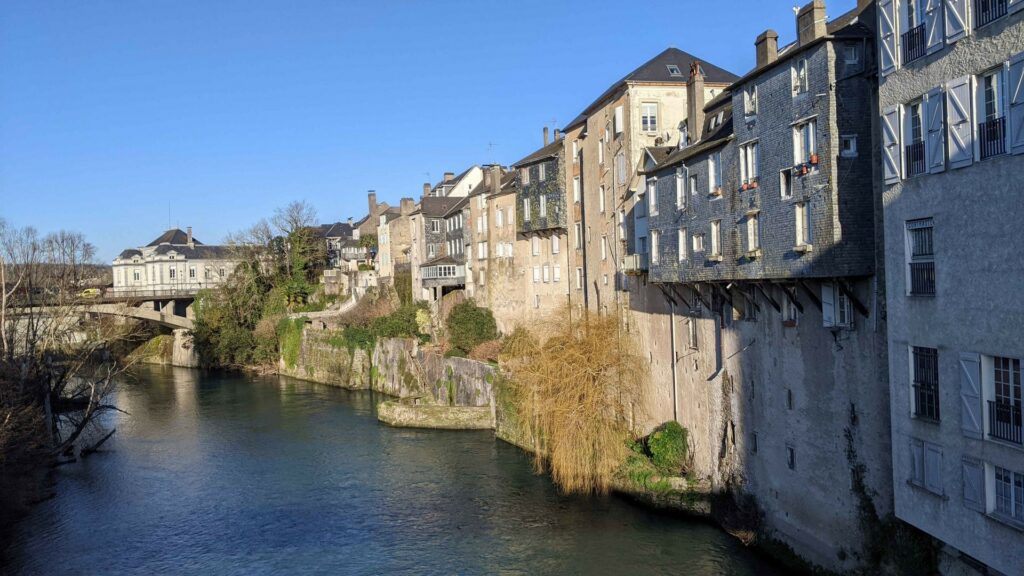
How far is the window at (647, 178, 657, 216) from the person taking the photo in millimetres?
30500

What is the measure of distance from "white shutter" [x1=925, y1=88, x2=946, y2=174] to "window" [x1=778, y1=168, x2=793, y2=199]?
5887 millimetres

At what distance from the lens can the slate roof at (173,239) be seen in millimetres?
112000

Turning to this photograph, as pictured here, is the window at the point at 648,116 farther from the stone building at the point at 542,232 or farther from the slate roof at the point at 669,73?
the stone building at the point at 542,232

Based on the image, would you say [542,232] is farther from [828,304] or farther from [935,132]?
[935,132]

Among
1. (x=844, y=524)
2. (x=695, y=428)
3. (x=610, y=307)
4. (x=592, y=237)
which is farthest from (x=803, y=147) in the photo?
(x=592, y=237)

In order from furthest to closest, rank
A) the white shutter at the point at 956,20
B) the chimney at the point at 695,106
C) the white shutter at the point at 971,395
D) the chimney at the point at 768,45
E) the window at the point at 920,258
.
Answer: the chimney at the point at 695,106, the chimney at the point at 768,45, the window at the point at 920,258, the white shutter at the point at 971,395, the white shutter at the point at 956,20

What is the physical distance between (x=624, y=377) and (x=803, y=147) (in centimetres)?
1367

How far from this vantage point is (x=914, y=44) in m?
15.5

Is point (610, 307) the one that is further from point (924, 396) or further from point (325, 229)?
point (325, 229)

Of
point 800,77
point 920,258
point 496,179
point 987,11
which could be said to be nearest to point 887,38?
point 987,11

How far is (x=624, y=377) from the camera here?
3158cm

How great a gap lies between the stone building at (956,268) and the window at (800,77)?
3.41 metres

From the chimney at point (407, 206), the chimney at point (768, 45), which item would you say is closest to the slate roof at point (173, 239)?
the chimney at point (407, 206)

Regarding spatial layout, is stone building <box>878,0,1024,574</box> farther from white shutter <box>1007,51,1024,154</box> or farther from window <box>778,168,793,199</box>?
window <box>778,168,793,199</box>
